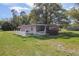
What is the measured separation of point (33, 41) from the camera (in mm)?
2643

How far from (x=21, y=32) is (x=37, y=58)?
23 cm

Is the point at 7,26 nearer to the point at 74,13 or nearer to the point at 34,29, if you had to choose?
the point at 34,29

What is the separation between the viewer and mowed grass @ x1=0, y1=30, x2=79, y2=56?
2.62 m

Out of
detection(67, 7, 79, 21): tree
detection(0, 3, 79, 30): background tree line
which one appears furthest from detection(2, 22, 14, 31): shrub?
detection(67, 7, 79, 21): tree

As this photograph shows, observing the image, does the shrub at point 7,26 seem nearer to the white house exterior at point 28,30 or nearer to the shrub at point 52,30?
the white house exterior at point 28,30

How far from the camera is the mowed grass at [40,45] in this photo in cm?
262

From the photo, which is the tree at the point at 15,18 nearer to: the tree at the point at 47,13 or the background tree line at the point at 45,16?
the background tree line at the point at 45,16

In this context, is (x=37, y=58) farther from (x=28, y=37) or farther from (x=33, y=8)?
(x=33, y=8)

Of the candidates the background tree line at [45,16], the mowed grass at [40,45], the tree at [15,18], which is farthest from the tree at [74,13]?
the tree at [15,18]

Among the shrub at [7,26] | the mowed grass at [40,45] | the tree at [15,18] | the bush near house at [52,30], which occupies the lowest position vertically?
the mowed grass at [40,45]

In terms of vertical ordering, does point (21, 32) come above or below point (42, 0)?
below

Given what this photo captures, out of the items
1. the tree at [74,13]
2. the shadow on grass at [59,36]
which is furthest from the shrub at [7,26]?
the tree at [74,13]

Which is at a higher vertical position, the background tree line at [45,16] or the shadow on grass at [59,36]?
the background tree line at [45,16]

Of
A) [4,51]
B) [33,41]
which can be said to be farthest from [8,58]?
[33,41]
